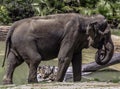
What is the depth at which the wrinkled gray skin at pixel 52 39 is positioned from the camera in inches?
400

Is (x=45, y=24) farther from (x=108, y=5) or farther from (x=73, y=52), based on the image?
(x=108, y=5)

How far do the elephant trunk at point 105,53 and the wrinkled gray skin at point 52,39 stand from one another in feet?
0.35

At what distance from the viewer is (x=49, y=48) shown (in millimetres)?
10297

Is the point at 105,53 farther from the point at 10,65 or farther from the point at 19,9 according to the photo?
the point at 19,9

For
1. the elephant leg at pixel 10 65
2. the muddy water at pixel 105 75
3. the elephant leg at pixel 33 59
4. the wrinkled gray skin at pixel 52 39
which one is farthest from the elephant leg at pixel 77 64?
the muddy water at pixel 105 75

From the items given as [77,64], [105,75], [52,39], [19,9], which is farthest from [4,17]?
[52,39]

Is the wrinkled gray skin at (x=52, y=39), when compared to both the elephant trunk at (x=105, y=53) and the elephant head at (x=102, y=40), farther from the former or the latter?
the elephant trunk at (x=105, y=53)

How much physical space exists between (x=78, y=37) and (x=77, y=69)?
37.2 inches

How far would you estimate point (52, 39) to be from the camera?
1026 cm

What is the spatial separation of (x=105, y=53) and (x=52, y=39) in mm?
1291

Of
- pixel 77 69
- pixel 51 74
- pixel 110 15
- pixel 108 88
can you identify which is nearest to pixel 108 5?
pixel 110 15

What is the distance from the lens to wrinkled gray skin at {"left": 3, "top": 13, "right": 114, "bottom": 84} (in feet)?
33.3

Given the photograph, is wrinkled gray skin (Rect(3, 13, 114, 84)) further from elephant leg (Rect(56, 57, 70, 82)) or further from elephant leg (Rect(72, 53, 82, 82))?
elephant leg (Rect(72, 53, 82, 82))

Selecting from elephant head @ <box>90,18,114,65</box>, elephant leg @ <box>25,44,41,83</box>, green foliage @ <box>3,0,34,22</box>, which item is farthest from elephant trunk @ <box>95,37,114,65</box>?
green foliage @ <box>3,0,34,22</box>
